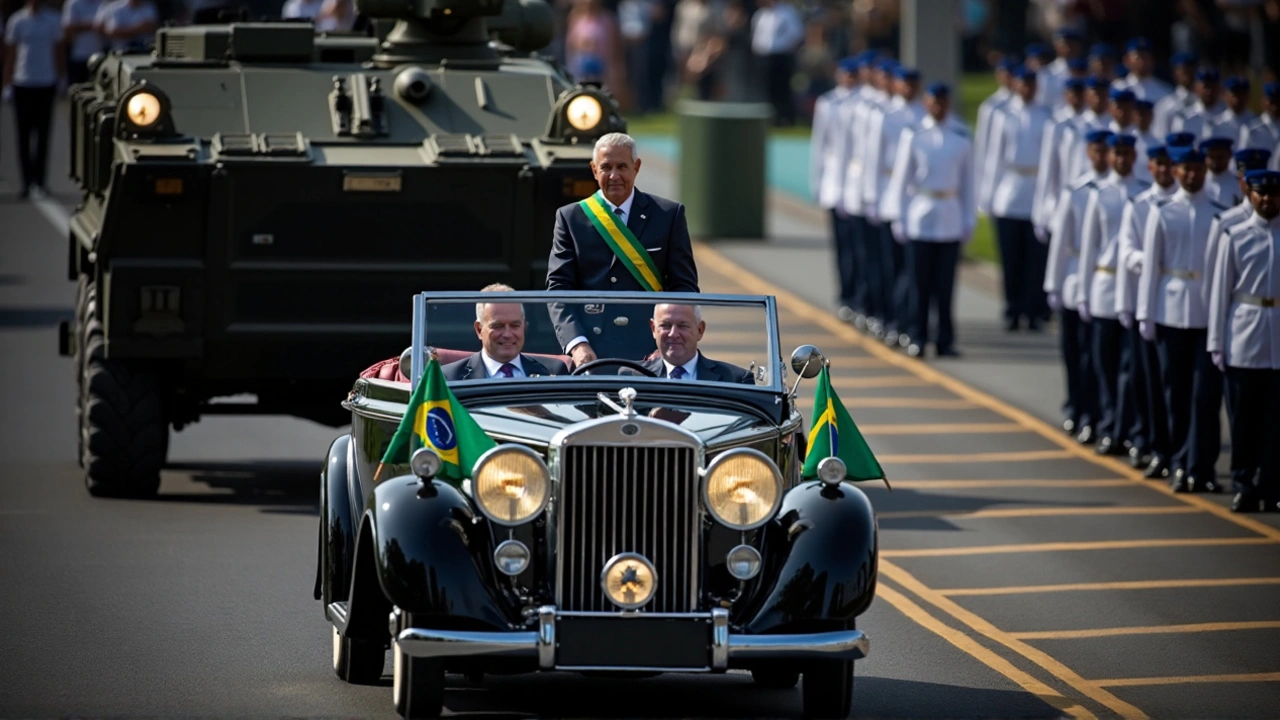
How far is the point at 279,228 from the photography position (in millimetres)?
14414

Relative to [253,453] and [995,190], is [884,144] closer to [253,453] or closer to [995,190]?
[995,190]

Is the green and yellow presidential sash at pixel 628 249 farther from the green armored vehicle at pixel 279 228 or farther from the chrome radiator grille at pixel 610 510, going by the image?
the green armored vehicle at pixel 279 228

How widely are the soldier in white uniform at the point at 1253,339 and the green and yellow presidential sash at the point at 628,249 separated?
15.6ft

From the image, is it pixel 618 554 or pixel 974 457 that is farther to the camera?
pixel 974 457

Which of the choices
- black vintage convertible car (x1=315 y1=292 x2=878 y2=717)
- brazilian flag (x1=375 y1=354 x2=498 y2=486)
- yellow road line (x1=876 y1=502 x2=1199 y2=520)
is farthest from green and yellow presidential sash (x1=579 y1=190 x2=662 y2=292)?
yellow road line (x1=876 y1=502 x2=1199 y2=520)

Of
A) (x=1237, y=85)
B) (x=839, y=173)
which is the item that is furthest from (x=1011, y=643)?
(x=839, y=173)

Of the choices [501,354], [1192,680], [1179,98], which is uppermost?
[1179,98]

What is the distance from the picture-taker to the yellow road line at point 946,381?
584 inches

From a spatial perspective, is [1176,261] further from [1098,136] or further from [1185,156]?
[1098,136]

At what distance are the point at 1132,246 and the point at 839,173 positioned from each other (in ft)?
26.5

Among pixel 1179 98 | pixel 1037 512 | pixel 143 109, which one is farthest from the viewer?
pixel 1179 98

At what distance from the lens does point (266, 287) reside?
47.5ft

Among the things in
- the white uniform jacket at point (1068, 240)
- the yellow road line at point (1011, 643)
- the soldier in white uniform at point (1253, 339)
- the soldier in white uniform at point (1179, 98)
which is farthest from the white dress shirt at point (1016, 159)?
the yellow road line at point (1011, 643)

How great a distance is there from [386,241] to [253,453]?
9.18 ft
